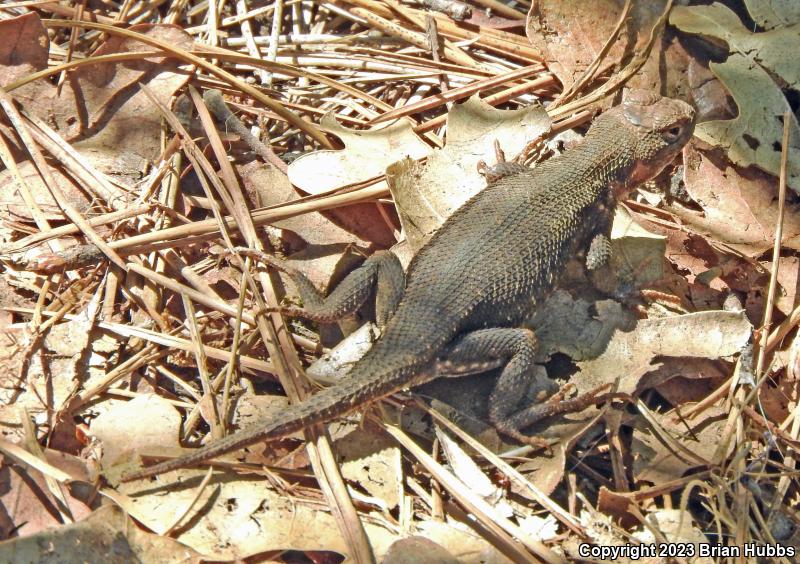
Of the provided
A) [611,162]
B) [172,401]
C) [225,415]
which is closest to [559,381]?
[611,162]

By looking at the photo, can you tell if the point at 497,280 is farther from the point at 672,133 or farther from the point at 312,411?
the point at 672,133

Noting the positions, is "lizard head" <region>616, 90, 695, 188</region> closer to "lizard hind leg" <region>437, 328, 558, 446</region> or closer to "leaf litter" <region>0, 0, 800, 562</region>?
"leaf litter" <region>0, 0, 800, 562</region>

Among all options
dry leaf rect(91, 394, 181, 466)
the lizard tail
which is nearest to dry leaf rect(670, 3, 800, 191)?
the lizard tail

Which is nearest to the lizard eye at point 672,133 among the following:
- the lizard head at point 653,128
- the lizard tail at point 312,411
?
the lizard head at point 653,128

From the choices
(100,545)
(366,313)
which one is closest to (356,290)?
(366,313)

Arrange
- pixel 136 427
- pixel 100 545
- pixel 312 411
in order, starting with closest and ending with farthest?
pixel 100 545 < pixel 312 411 < pixel 136 427

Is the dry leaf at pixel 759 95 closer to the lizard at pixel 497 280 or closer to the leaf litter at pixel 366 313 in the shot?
the leaf litter at pixel 366 313

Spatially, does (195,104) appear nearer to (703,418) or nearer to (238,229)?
(238,229)
